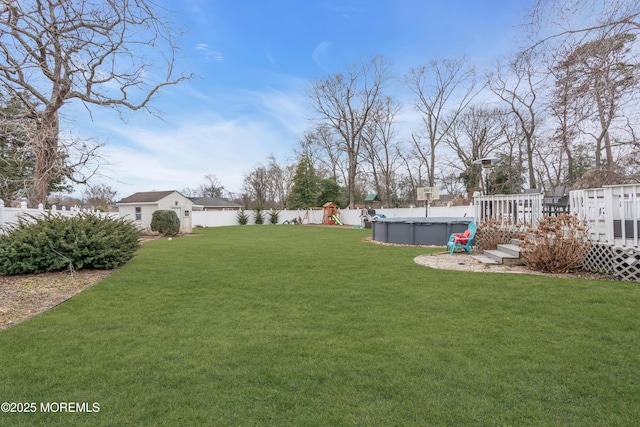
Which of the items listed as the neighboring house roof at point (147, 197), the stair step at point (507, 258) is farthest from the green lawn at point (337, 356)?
the neighboring house roof at point (147, 197)

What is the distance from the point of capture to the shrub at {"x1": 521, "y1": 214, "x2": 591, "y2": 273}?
5.87 meters

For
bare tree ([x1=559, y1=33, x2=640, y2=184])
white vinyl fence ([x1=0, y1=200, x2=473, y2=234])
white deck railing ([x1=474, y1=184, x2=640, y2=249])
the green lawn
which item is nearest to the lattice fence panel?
white deck railing ([x1=474, y1=184, x2=640, y2=249])

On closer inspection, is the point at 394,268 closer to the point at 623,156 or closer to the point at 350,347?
the point at 350,347

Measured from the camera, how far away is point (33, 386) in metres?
2.35

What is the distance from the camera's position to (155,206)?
773 inches

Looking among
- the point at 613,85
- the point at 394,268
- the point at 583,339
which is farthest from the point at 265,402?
the point at 613,85

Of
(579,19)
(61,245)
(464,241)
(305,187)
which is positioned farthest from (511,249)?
(305,187)

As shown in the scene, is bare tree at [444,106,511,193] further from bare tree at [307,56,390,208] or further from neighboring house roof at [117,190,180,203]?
neighboring house roof at [117,190,180,203]

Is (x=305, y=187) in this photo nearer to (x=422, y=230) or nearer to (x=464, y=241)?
(x=422, y=230)

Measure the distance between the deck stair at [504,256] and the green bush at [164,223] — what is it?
15.1 meters

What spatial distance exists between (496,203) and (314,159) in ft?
Result: 90.5

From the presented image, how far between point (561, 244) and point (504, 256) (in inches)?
47.8

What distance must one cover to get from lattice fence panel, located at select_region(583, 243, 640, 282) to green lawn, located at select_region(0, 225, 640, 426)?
71 centimetres

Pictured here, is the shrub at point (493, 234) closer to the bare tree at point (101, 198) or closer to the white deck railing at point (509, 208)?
the white deck railing at point (509, 208)
